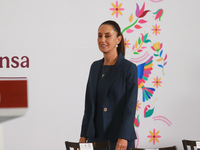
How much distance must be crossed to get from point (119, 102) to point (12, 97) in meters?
1.94

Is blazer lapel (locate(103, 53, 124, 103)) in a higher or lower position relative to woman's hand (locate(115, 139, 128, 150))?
higher

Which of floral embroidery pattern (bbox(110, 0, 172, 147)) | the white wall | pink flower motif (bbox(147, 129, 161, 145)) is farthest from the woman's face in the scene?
pink flower motif (bbox(147, 129, 161, 145))

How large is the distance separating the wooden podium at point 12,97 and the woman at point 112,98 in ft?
5.55

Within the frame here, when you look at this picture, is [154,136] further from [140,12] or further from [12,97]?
[12,97]

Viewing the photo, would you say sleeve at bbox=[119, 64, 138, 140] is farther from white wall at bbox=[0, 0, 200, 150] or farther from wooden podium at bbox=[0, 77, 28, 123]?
wooden podium at bbox=[0, 77, 28, 123]

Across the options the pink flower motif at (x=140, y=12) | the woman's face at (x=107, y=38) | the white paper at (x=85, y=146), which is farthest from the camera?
the pink flower motif at (x=140, y=12)

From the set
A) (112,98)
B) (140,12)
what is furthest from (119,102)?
(140,12)


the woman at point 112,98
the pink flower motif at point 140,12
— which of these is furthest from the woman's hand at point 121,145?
the pink flower motif at point 140,12

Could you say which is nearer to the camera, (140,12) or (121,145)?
(121,145)

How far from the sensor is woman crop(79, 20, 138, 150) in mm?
1991

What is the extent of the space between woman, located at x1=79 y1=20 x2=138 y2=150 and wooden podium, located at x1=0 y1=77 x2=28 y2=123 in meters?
1.69

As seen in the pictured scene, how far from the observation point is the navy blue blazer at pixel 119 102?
199 centimetres

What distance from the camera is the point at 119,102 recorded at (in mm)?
2039

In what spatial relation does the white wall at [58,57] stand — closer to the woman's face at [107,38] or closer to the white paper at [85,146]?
the woman's face at [107,38]
